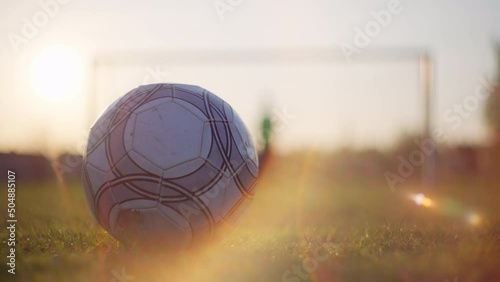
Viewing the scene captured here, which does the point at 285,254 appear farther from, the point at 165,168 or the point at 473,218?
the point at 473,218

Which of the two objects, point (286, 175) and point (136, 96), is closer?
point (136, 96)

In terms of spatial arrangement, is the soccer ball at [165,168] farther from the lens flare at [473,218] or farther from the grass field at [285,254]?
the lens flare at [473,218]

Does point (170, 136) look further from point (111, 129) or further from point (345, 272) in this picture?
point (345, 272)

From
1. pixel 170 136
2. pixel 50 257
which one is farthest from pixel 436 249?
pixel 50 257

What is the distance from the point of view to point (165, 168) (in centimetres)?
385

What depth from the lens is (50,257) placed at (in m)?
4.03

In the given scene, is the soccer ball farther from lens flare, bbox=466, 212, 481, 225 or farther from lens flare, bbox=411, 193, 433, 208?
lens flare, bbox=411, 193, 433, 208

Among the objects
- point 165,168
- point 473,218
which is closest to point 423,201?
point 473,218

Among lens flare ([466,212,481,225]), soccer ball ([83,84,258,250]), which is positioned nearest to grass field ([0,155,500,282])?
lens flare ([466,212,481,225])

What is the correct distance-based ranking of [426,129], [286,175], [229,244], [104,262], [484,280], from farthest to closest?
[286,175] < [426,129] < [229,244] < [104,262] < [484,280]

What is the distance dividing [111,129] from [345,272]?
6.27 ft

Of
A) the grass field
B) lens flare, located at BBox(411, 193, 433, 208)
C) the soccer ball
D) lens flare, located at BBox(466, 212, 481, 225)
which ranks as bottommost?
lens flare, located at BBox(411, 193, 433, 208)

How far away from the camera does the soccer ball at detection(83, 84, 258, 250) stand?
3875 millimetres

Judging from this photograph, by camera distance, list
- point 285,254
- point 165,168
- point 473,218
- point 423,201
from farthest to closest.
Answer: point 423,201 < point 473,218 < point 285,254 < point 165,168
